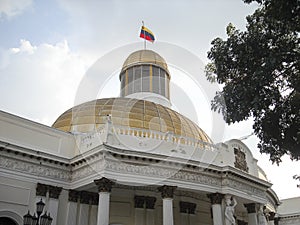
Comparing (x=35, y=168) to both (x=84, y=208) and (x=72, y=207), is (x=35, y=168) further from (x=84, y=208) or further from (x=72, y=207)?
(x=84, y=208)

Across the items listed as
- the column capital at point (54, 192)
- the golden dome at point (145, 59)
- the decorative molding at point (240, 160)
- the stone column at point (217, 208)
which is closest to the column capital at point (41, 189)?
the column capital at point (54, 192)

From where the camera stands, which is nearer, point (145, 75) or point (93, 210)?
point (93, 210)

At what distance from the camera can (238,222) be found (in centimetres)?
2009

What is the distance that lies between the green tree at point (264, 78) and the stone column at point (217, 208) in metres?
5.96

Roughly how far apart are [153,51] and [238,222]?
581 inches

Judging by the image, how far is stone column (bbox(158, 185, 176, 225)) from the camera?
13.5 m

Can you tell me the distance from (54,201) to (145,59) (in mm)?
15385

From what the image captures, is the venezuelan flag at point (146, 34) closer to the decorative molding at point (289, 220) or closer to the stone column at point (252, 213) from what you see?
the stone column at point (252, 213)

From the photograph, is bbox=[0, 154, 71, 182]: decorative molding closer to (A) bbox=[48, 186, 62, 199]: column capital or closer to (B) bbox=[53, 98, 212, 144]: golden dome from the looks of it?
(A) bbox=[48, 186, 62, 199]: column capital

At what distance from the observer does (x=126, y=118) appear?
17.8 metres

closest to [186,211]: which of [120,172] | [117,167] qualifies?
[120,172]

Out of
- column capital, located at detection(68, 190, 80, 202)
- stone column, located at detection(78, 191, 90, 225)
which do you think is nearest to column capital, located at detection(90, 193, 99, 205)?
stone column, located at detection(78, 191, 90, 225)

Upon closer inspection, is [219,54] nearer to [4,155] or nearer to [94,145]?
[94,145]

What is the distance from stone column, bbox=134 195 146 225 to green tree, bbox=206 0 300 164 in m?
7.81
